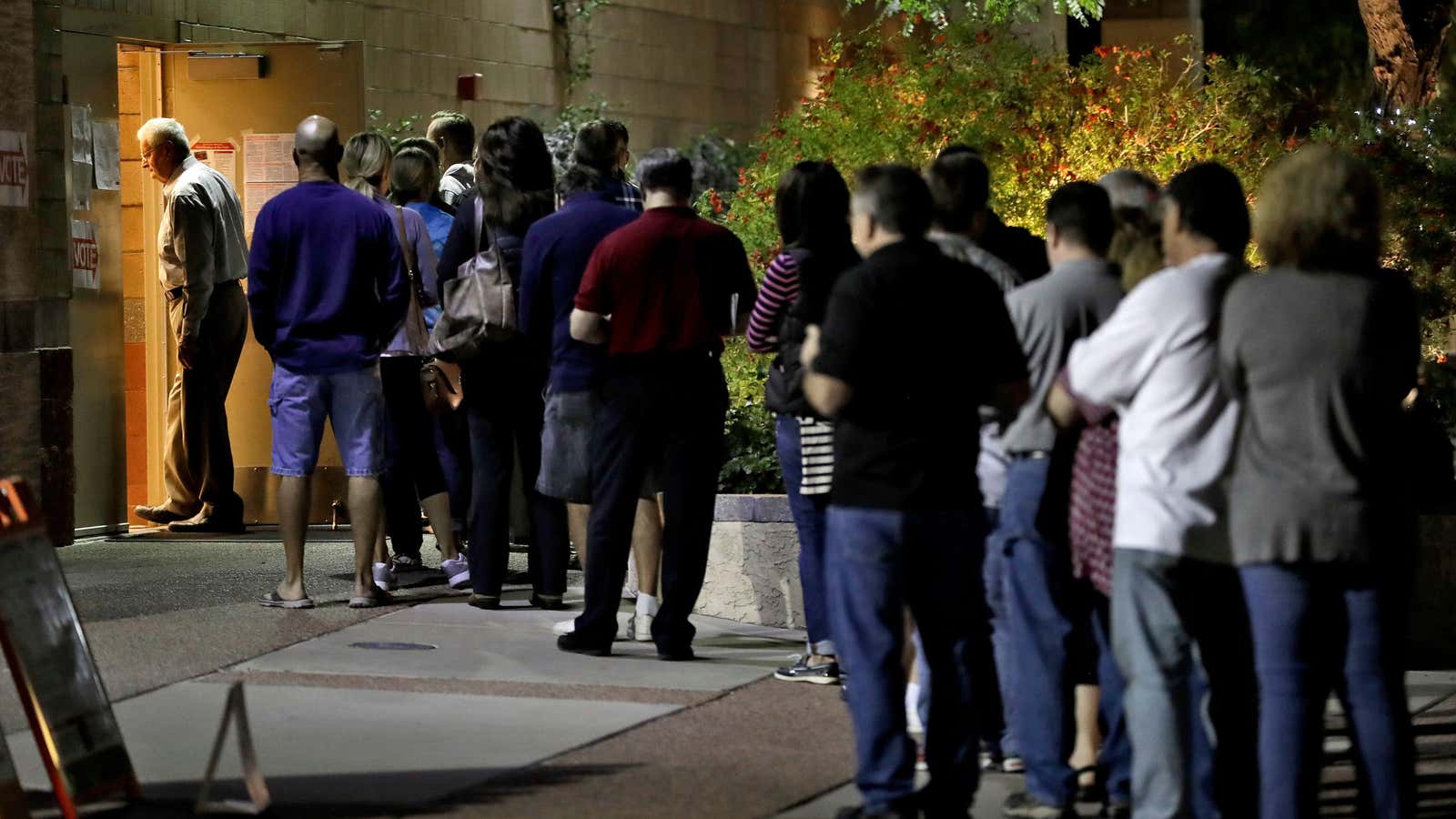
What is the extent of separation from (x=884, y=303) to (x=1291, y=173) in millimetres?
1098

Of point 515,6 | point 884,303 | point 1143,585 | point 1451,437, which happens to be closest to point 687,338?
point 884,303

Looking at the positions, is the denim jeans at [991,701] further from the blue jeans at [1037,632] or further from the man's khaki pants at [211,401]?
the man's khaki pants at [211,401]

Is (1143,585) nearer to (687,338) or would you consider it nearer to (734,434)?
(687,338)

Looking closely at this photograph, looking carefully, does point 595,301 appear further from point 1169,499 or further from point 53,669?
point 1169,499

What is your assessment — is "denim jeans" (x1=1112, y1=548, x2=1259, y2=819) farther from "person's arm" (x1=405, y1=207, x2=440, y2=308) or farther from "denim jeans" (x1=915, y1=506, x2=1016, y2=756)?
"person's arm" (x1=405, y1=207, x2=440, y2=308)

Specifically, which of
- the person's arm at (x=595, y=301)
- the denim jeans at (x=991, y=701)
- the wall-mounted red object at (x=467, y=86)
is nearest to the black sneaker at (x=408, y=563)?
the person's arm at (x=595, y=301)

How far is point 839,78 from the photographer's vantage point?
47.1 feet

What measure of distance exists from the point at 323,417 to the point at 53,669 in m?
4.03

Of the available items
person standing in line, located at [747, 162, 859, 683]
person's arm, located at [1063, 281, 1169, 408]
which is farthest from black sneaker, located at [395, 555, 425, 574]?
person's arm, located at [1063, 281, 1169, 408]

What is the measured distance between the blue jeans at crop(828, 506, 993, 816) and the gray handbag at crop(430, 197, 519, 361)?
4.07 m

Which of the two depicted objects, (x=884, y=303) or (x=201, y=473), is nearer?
(x=884, y=303)

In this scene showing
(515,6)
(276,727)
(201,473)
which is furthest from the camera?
(515,6)

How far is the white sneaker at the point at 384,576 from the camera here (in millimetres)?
10844

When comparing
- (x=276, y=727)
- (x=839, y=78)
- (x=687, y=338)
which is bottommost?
(x=276, y=727)
